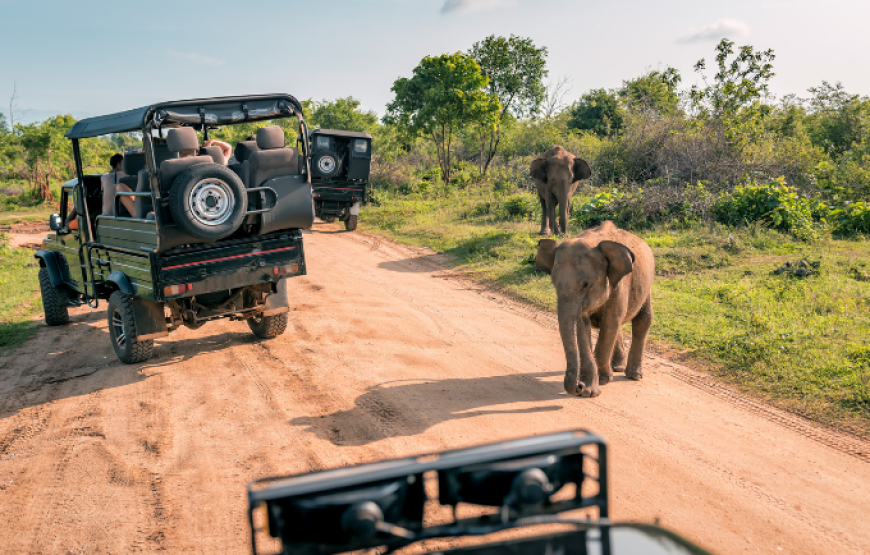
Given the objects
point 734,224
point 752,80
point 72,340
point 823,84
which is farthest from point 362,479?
point 823,84

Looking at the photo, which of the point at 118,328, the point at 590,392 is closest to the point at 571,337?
the point at 590,392

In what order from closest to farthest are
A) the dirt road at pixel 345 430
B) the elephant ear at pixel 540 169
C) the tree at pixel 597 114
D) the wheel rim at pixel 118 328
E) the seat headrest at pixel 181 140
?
1. the dirt road at pixel 345 430
2. the seat headrest at pixel 181 140
3. the wheel rim at pixel 118 328
4. the elephant ear at pixel 540 169
5. the tree at pixel 597 114

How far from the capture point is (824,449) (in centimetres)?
538

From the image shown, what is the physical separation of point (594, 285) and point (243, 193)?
A: 12.5 feet

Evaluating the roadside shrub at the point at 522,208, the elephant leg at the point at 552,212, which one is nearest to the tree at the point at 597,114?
the roadside shrub at the point at 522,208

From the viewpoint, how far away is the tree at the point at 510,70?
86.0ft

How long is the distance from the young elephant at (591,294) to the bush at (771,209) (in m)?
7.53

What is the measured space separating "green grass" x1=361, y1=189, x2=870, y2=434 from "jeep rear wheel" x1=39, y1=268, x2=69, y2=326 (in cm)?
718

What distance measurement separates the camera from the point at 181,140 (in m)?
6.93

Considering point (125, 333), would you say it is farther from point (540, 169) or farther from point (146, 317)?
point (540, 169)

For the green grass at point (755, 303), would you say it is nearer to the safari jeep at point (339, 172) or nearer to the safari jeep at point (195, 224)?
the safari jeep at point (195, 224)

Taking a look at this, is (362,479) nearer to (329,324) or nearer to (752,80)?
(329,324)

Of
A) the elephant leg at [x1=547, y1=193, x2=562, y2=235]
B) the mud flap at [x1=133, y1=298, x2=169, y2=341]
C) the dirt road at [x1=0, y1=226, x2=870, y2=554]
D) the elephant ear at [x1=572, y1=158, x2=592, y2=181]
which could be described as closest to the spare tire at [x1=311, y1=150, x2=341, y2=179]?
the elephant leg at [x1=547, y1=193, x2=562, y2=235]

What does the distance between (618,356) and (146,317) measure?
18.2 ft
